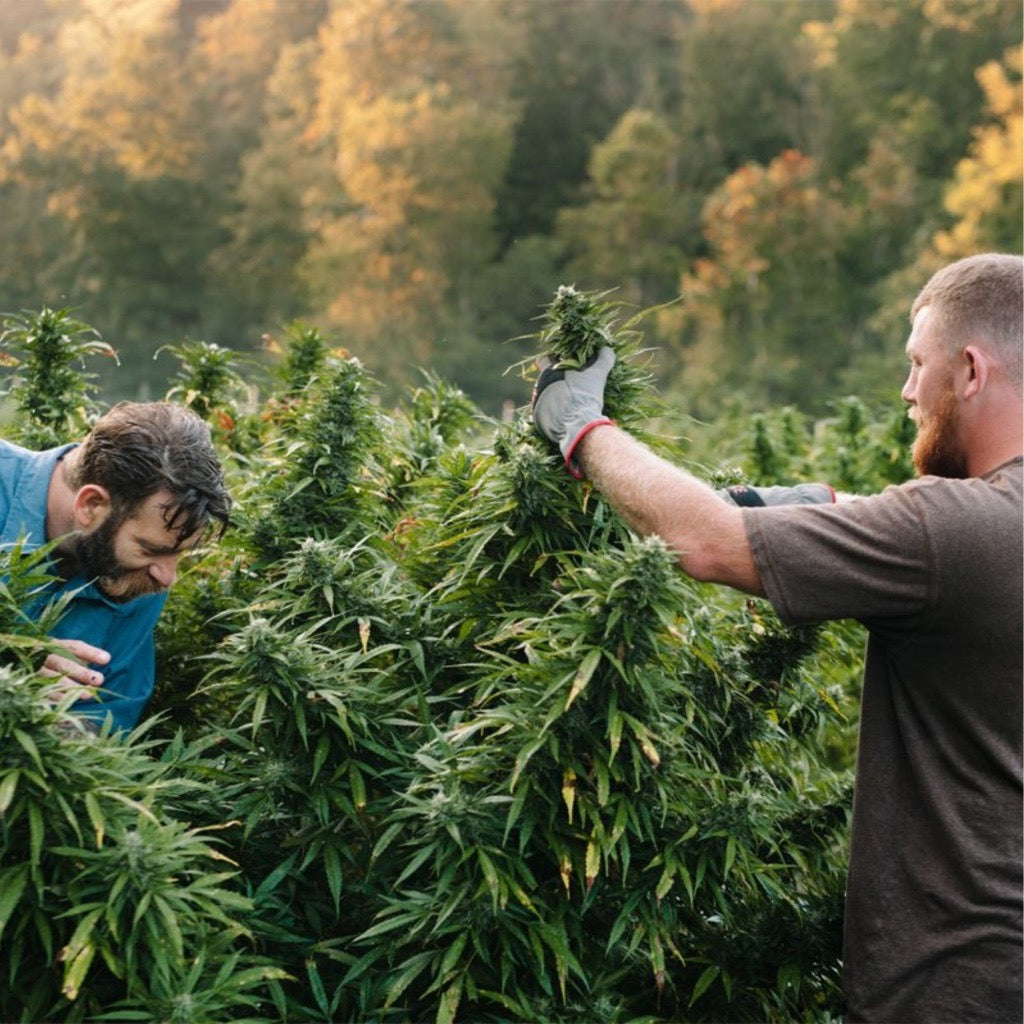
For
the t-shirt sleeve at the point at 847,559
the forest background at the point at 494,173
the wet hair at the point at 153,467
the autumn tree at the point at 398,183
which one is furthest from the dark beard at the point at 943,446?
the autumn tree at the point at 398,183

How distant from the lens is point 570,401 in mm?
3047

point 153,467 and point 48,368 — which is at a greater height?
point 48,368

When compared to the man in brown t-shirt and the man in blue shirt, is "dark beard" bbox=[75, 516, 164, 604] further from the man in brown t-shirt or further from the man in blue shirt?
the man in brown t-shirt

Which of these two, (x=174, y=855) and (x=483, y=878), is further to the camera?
(x=483, y=878)

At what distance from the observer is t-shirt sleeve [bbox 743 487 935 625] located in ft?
8.89

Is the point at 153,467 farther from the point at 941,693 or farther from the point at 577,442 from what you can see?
the point at 941,693

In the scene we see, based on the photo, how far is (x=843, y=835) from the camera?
3629mm

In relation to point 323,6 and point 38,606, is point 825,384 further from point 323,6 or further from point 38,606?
point 38,606

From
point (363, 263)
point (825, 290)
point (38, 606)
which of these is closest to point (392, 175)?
point (363, 263)

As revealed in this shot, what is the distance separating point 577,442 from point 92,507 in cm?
131

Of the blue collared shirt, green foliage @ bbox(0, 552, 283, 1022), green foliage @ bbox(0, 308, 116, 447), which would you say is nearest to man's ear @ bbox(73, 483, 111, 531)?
the blue collared shirt

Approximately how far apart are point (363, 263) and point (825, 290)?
14155 mm

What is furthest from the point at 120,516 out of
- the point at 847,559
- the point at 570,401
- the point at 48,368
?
the point at 847,559

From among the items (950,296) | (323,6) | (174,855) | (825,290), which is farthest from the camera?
(323,6)
